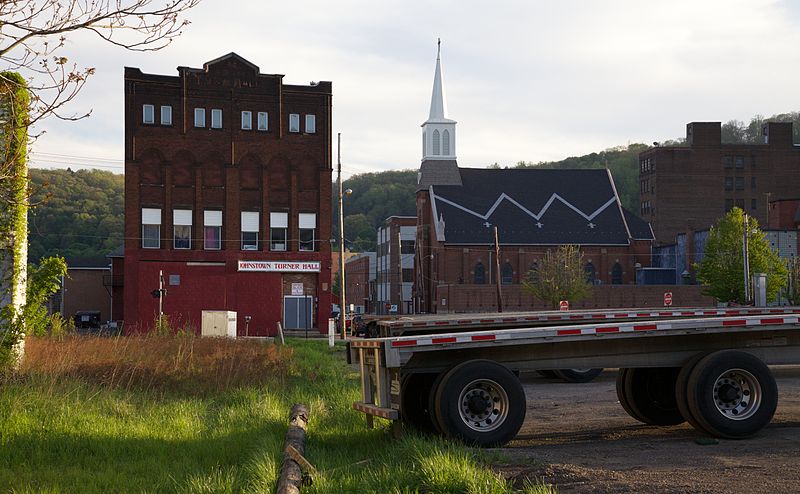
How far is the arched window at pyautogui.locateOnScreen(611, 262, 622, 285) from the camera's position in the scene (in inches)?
3736

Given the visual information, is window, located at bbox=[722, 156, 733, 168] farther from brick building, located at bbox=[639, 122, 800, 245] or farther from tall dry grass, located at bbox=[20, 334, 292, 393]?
tall dry grass, located at bbox=[20, 334, 292, 393]

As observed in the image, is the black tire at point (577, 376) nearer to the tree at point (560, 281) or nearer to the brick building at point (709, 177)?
the tree at point (560, 281)

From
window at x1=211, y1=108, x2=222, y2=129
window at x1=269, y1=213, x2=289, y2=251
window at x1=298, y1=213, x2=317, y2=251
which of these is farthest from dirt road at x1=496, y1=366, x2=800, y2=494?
window at x1=211, y1=108, x2=222, y2=129

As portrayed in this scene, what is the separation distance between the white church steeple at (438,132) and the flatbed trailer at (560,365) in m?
90.1

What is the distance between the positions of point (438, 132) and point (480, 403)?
93.0 m

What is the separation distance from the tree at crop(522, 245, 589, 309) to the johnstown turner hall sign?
90.9 ft

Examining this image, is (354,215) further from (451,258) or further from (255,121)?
(255,121)

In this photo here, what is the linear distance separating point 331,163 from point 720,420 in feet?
161

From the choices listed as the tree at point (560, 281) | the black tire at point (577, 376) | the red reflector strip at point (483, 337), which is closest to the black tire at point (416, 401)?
the red reflector strip at point (483, 337)

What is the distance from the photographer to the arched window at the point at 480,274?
92688 millimetres

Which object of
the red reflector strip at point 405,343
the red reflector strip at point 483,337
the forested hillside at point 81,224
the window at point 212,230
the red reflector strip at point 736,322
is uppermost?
the forested hillside at point 81,224

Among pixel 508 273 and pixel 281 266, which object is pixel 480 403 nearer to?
pixel 281 266

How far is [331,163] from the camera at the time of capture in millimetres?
60031

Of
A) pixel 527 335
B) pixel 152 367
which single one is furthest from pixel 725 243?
pixel 527 335
